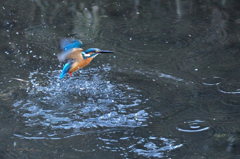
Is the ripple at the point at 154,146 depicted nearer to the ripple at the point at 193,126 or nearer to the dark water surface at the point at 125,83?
the dark water surface at the point at 125,83

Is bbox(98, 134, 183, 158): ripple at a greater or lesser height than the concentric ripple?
lesser

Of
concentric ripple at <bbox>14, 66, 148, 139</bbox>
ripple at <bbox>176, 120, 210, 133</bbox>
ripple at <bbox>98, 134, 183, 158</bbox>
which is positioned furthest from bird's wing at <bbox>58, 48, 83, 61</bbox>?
ripple at <bbox>176, 120, 210, 133</bbox>

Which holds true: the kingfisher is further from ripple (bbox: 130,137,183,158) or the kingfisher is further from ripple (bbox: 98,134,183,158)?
ripple (bbox: 130,137,183,158)

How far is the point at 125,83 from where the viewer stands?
15.0ft

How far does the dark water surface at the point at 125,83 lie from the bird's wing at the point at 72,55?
453mm

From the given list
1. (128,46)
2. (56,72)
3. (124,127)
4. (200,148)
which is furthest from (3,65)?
(200,148)

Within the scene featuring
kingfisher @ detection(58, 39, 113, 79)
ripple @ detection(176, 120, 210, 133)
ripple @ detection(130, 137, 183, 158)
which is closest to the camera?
ripple @ detection(130, 137, 183, 158)

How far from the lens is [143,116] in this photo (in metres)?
3.99

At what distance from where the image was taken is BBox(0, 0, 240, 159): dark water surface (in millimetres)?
3645

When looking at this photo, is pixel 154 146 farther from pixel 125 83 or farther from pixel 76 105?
pixel 125 83

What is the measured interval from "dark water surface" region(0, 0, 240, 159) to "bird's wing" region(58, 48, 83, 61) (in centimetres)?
45

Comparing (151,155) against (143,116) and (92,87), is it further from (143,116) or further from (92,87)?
(92,87)

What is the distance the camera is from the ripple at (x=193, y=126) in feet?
12.4

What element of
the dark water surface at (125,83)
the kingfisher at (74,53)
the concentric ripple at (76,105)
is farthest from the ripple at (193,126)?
the kingfisher at (74,53)
